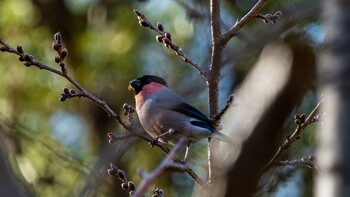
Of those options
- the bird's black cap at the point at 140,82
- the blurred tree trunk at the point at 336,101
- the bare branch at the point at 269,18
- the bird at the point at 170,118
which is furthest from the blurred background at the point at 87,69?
the blurred tree trunk at the point at 336,101

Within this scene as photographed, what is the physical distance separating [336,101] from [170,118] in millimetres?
3100

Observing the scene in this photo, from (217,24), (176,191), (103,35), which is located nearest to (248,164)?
(217,24)

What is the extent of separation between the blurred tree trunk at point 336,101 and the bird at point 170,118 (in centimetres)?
253

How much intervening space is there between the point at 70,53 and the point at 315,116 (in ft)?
11.5

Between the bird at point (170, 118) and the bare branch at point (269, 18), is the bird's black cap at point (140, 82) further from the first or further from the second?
the bare branch at point (269, 18)

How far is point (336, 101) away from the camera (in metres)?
0.90

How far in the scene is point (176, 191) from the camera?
550 centimetres

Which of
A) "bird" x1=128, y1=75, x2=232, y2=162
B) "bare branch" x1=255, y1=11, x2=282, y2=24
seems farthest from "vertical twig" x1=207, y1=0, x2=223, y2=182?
"bird" x1=128, y1=75, x2=232, y2=162

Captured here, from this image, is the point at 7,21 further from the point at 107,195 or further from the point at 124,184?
the point at 124,184

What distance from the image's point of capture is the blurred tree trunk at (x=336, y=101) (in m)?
0.87

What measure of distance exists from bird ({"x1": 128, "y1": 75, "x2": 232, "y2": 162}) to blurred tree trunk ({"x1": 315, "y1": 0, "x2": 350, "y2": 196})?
2526 millimetres

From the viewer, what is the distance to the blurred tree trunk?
0.87 meters

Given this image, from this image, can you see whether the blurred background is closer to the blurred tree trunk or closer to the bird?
the bird

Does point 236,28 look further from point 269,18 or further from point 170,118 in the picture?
point 170,118
